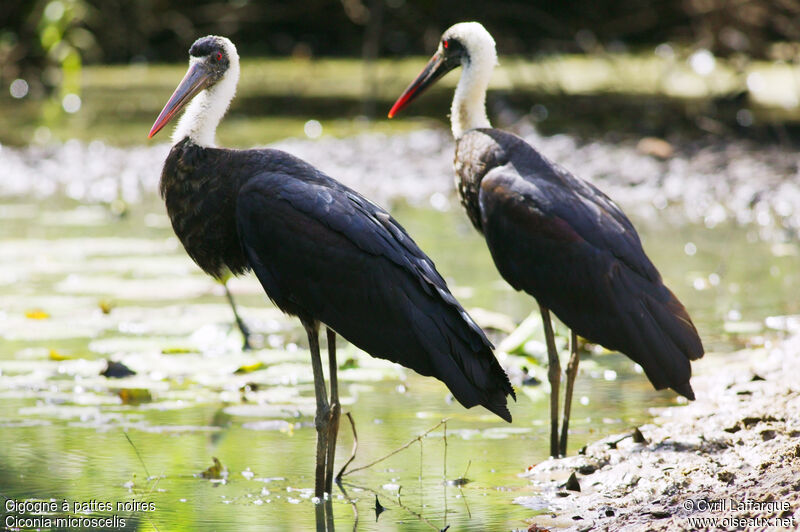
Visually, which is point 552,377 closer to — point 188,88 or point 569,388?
point 569,388

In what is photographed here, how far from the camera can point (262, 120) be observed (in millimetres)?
13516

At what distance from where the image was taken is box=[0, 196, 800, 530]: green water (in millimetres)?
4473

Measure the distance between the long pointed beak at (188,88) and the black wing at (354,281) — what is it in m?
0.73

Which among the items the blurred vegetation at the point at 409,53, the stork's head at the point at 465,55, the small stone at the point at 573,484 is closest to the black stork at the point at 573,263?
the small stone at the point at 573,484

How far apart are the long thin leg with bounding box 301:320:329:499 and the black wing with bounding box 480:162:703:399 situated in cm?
94

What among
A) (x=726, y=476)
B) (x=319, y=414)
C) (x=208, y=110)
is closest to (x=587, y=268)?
(x=726, y=476)

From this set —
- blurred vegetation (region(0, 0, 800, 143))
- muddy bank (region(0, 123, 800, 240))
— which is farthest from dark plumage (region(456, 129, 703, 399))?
blurred vegetation (region(0, 0, 800, 143))

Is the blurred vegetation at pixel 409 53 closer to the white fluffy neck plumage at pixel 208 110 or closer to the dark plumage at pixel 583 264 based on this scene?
the dark plumage at pixel 583 264

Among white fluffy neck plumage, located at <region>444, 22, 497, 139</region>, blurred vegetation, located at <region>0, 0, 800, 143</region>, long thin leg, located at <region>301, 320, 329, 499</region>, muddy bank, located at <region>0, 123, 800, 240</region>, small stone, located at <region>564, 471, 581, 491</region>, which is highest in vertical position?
blurred vegetation, located at <region>0, 0, 800, 143</region>

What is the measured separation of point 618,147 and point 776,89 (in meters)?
4.18

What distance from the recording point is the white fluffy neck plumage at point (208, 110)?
15.9ft

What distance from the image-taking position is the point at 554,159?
1107cm

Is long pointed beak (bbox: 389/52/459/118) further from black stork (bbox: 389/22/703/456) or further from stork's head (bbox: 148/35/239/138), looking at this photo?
stork's head (bbox: 148/35/239/138)

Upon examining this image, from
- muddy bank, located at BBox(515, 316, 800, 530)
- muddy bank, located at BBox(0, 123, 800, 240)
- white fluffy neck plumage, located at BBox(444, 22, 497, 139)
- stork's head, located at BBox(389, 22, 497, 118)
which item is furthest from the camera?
muddy bank, located at BBox(0, 123, 800, 240)
